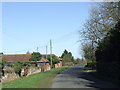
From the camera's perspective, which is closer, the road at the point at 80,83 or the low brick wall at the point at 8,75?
the road at the point at 80,83

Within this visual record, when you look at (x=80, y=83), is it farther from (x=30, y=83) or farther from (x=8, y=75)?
(x=8, y=75)

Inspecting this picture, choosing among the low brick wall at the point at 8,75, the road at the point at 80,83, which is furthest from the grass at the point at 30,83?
the low brick wall at the point at 8,75

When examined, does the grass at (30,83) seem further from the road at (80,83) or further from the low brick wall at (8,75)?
the low brick wall at (8,75)

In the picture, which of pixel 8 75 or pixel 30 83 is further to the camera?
pixel 8 75

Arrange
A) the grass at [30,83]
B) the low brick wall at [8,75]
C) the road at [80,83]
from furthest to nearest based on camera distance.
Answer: the low brick wall at [8,75] → the grass at [30,83] → the road at [80,83]

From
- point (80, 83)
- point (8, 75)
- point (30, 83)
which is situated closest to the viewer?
point (30, 83)

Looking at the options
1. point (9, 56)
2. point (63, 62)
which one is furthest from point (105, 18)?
point (63, 62)

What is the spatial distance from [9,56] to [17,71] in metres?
46.0

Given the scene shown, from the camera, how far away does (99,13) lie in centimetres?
2983

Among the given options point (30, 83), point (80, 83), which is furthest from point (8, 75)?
point (80, 83)

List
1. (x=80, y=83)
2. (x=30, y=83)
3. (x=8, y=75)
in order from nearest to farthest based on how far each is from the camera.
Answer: (x=30, y=83)
(x=80, y=83)
(x=8, y=75)

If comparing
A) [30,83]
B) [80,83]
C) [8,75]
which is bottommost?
[80,83]

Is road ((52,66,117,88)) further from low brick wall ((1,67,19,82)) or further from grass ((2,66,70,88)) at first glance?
low brick wall ((1,67,19,82))

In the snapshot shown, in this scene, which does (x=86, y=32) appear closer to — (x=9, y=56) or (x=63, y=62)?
(x=9, y=56)
